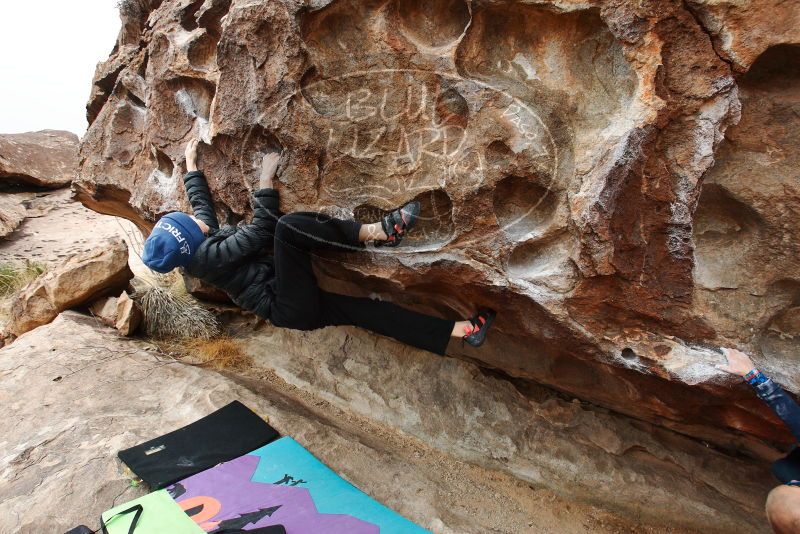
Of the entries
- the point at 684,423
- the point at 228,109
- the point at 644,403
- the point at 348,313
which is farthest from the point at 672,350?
the point at 228,109

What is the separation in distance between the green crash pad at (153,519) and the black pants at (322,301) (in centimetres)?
98

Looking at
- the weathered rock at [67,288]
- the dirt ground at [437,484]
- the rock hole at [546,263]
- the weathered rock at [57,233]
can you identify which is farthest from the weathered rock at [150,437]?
the weathered rock at [57,233]

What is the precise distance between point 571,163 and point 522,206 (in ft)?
0.91

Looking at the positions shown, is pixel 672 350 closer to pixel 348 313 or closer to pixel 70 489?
pixel 348 313

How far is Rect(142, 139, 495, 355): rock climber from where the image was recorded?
97.0 inches

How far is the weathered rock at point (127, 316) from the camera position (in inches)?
155

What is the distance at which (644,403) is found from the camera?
2465mm

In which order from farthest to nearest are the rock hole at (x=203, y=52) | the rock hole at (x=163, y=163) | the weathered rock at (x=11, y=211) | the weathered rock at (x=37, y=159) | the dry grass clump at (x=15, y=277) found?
the weathered rock at (x=37, y=159)
the weathered rock at (x=11, y=211)
the dry grass clump at (x=15, y=277)
the rock hole at (x=163, y=163)
the rock hole at (x=203, y=52)

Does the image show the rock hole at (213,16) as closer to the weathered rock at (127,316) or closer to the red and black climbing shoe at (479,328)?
the weathered rock at (127,316)

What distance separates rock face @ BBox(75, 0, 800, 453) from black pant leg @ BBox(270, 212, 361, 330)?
5.9 inches

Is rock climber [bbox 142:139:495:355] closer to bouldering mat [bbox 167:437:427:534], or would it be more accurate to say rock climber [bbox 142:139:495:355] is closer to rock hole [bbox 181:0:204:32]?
bouldering mat [bbox 167:437:427:534]

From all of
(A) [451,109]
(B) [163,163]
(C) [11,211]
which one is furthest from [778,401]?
(C) [11,211]

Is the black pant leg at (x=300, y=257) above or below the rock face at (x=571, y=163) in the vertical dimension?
below

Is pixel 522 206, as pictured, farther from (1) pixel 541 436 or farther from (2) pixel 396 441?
(2) pixel 396 441
